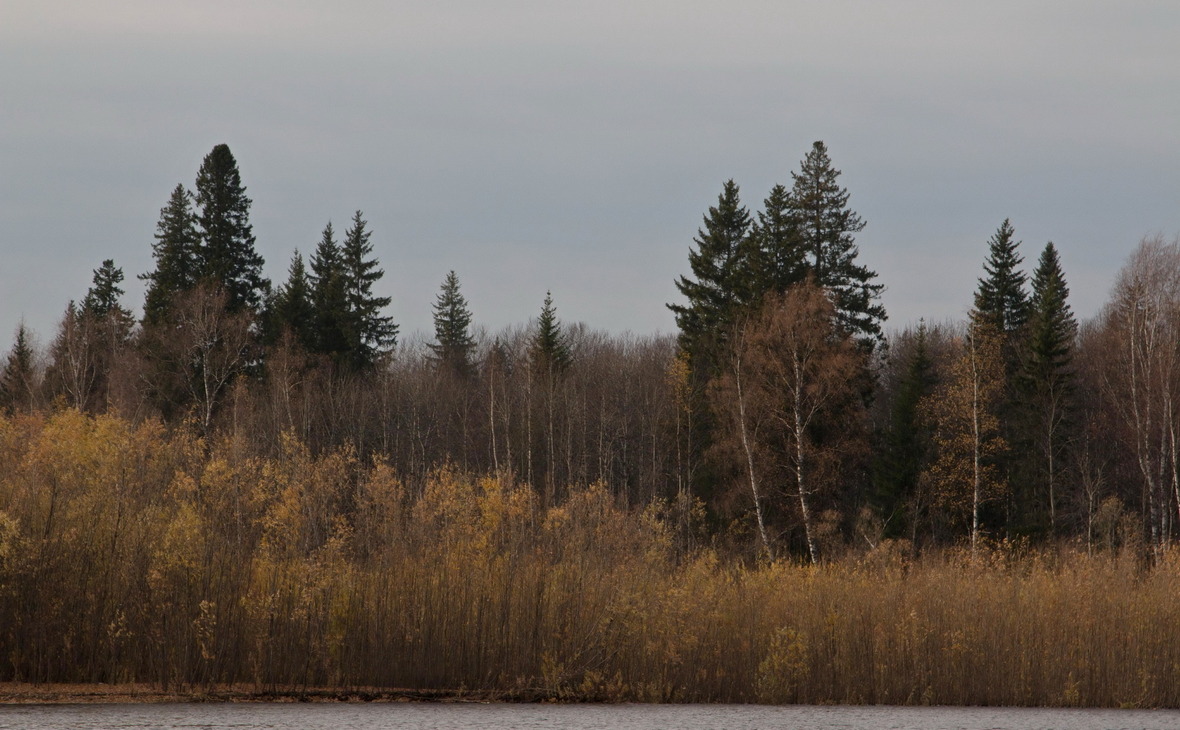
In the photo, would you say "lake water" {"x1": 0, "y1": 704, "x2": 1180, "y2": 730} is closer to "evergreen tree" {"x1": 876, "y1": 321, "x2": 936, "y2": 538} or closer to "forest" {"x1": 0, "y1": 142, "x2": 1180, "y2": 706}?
"forest" {"x1": 0, "y1": 142, "x2": 1180, "y2": 706}

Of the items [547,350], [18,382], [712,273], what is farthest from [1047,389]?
[18,382]

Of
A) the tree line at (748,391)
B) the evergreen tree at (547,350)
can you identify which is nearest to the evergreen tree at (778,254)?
the tree line at (748,391)

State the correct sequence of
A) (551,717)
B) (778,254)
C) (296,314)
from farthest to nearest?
(296,314), (778,254), (551,717)

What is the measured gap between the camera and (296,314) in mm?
69250

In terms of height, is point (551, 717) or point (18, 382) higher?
point (18, 382)

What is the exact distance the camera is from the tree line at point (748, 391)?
4859 cm

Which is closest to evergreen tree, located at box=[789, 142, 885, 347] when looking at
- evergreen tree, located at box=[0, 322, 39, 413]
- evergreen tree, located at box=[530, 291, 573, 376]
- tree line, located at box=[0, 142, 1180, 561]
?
tree line, located at box=[0, 142, 1180, 561]

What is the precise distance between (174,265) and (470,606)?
47142mm

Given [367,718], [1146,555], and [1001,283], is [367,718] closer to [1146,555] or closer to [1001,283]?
[1146,555]

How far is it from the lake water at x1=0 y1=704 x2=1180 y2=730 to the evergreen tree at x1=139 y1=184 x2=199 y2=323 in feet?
156

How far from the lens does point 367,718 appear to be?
20.6 metres

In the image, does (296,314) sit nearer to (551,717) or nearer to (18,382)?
(18,382)

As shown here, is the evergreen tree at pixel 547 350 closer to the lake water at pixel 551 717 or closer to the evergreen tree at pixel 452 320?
the evergreen tree at pixel 452 320

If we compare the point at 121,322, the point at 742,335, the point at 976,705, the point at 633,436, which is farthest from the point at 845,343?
the point at 121,322
